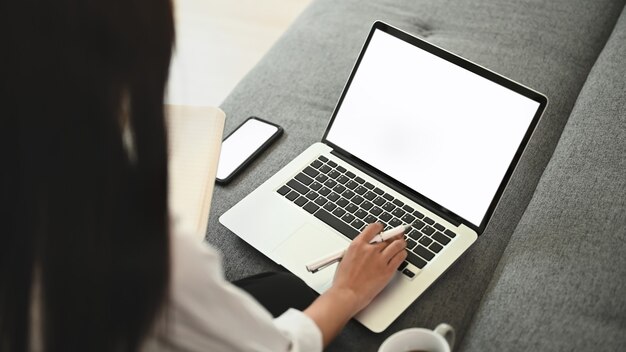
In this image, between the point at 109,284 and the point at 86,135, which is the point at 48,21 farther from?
the point at 109,284

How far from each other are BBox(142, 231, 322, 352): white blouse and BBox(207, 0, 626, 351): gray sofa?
290mm

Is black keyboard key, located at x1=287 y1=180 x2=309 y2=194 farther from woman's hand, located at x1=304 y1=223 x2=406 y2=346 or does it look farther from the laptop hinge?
woman's hand, located at x1=304 y1=223 x2=406 y2=346

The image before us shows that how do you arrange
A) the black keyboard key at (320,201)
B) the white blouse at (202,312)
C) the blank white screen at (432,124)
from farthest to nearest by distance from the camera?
the black keyboard key at (320,201), the blank white screen at (432,124), the white blouse at (202,312)

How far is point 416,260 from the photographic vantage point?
108 centimetres

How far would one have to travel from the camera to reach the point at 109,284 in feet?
2.10

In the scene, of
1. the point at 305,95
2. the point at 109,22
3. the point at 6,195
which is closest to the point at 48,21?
the point at 109,22

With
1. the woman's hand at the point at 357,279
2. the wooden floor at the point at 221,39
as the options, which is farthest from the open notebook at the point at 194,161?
the wooden floor at the point at 221,39

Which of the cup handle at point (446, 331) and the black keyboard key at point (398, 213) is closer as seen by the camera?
the cup handle at point (446, 331)

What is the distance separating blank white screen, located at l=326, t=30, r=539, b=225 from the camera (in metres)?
1.09

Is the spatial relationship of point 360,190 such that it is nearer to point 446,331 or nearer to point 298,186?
point 298,186

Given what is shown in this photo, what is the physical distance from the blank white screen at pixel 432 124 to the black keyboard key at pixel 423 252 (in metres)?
0.09

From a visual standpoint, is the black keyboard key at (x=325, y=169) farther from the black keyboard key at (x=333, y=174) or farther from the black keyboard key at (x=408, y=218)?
the black keyboard key at (x=408, y=218)

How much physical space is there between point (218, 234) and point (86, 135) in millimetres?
604

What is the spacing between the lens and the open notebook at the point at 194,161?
102 centimetres
